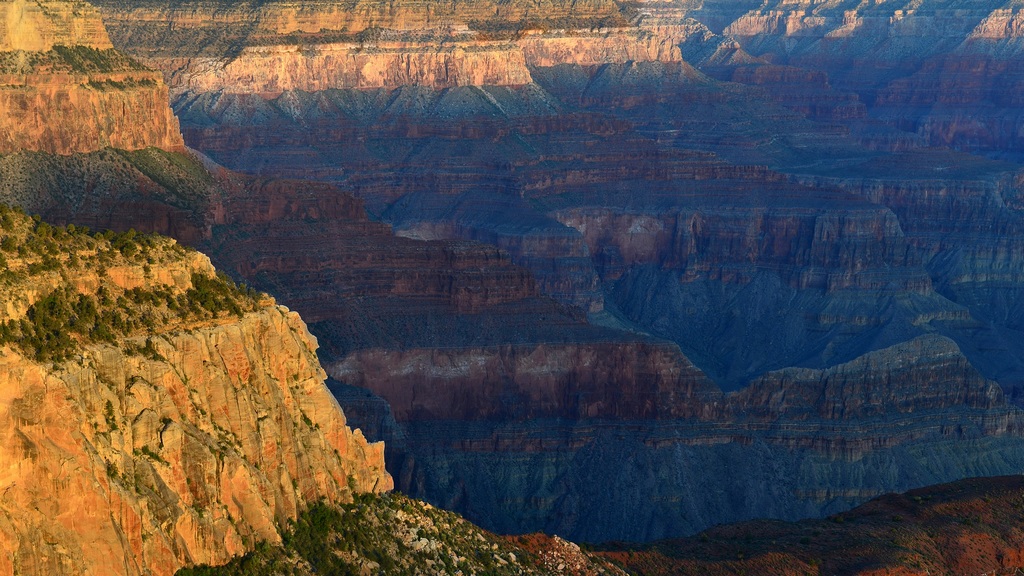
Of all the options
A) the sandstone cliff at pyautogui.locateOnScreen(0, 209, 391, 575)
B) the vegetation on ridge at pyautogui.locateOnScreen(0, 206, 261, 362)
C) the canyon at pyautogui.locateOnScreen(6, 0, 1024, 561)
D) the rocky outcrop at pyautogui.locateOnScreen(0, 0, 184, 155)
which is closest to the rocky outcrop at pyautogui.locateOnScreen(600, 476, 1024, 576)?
the sandstone cliff at pyautogui.locateOnScreen(0, 209, 391, 575)

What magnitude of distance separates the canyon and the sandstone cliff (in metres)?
40.1

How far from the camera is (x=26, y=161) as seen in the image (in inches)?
3307

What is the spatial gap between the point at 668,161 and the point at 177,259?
100.0 meters

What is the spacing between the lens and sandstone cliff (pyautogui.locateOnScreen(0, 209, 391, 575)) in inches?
1265

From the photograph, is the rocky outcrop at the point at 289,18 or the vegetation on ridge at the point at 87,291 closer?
the vegetation on ridge at the point at 87,291

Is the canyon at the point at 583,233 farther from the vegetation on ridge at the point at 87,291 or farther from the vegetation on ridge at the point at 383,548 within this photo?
the vegetation on ridge at the point at 87,291

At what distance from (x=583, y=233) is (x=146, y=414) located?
97.1 metres

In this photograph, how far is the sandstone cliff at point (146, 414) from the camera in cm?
3212

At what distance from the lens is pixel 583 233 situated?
13062 cm

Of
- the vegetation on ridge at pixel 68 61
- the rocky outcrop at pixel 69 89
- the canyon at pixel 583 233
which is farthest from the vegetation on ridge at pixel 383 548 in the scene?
the vegetation on ridge at pixel 68 61

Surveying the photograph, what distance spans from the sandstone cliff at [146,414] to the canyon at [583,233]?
4008 centimetres

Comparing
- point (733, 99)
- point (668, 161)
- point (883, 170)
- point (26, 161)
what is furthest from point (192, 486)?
point (733, 99)

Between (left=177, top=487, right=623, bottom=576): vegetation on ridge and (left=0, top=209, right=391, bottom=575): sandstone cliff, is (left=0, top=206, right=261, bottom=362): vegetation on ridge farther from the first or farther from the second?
(left=177, top=487, right=623, bottom=576): vegetation on ridge

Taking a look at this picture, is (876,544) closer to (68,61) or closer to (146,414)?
→ (146,414)
